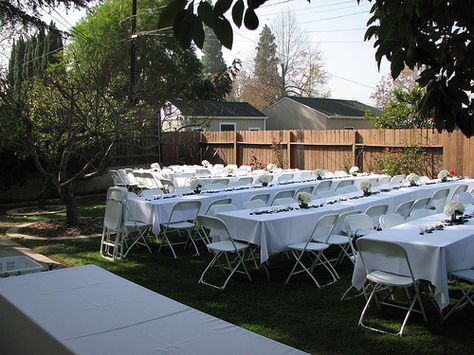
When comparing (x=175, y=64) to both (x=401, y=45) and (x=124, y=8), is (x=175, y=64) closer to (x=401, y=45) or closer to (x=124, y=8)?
(x=124, y=8)

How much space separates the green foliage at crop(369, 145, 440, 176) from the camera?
12.6m

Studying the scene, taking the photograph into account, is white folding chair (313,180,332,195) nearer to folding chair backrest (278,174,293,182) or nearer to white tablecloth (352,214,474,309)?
folding chair backrest (278,174,293,182)

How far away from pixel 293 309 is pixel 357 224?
5.00 ft

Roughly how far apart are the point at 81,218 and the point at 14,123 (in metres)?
2.66

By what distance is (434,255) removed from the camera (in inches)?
175

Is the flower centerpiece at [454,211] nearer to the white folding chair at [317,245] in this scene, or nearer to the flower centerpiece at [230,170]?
the white folding chair at [317,245]

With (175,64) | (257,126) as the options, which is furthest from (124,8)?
(257,126)

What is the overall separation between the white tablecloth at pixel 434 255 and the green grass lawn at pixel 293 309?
0.37 m

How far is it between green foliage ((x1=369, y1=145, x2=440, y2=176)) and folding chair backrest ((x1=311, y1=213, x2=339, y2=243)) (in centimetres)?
710

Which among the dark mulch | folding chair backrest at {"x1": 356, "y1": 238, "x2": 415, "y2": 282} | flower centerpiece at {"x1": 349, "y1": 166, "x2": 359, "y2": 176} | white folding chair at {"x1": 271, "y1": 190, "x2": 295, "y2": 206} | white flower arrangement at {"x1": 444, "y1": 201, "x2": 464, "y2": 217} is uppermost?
flower centerpiece at {"x1": 349, "y1": 166, "x2": 359, "y2": 176}

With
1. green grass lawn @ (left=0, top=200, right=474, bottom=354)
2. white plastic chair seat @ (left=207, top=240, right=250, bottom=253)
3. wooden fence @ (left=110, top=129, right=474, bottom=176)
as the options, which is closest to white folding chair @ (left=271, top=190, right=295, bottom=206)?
green grass lawn @ (left=0, top=200, right=474, bottom=354)

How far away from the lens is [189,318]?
8.07 ft

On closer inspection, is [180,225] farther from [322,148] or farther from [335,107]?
[335,107]

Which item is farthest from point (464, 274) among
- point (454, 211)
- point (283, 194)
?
point (283, 194)
